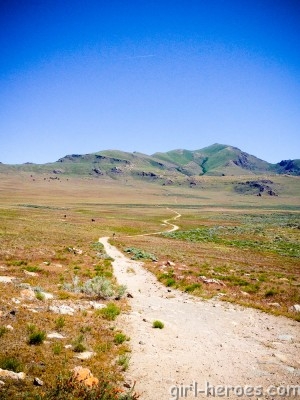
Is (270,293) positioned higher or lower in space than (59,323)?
lower

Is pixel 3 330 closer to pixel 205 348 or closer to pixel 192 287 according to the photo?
pixel 205 348

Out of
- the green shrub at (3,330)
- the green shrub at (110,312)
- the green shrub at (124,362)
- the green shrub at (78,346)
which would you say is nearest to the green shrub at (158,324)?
the green shrub at (110,312)

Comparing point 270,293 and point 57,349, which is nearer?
point 57,349

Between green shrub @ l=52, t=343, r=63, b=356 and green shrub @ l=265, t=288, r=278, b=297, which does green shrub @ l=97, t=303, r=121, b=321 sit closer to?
green shrub @ l=52, t=343, r=63, b=356

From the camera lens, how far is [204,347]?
1067 cm

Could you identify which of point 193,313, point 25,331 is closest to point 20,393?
point 25,331

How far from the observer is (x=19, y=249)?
98.9ft

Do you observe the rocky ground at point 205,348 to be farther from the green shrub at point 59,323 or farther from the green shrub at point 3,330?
the green shrub at point 3,330

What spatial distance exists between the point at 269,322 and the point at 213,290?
6.01 metres

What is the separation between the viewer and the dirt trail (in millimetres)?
8328

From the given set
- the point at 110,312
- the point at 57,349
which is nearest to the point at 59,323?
the point at 57,349

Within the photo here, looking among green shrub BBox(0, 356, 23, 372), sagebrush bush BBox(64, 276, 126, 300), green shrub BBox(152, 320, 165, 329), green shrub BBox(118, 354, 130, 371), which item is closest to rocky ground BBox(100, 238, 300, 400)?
green shrub BBox(118, 354, 130, 371)

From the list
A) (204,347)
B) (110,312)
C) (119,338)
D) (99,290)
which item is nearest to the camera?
(119,338)

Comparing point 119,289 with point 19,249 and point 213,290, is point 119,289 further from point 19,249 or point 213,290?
point 19,249
